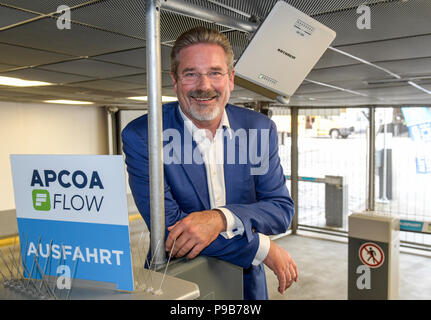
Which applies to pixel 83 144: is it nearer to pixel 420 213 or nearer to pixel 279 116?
pixel 279 116

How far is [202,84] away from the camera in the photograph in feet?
3.41

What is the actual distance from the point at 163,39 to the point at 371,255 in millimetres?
2327

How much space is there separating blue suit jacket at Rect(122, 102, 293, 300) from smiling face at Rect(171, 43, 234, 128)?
3.0 inches

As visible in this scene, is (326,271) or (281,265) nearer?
(281,265)

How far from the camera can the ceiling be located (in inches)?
63.3

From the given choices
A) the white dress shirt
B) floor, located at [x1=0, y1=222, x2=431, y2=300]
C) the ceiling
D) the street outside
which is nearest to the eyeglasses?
the white dress shirt

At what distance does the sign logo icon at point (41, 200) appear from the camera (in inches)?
28.7

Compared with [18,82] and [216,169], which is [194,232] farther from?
[18,82]

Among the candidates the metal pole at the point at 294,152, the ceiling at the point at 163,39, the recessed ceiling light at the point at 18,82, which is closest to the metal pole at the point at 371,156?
the metal pole at the point at 294,152

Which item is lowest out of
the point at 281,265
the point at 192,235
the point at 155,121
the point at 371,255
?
the point at 371,255

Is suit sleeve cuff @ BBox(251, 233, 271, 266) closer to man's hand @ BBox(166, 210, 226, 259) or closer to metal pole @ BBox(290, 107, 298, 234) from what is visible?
man's hand @ BBox(166, 210, 226, 259)

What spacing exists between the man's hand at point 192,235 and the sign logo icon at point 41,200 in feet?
0.92

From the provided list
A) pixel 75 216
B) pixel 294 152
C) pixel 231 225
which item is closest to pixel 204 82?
pixel 231 225

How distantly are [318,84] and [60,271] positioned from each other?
3.84m
